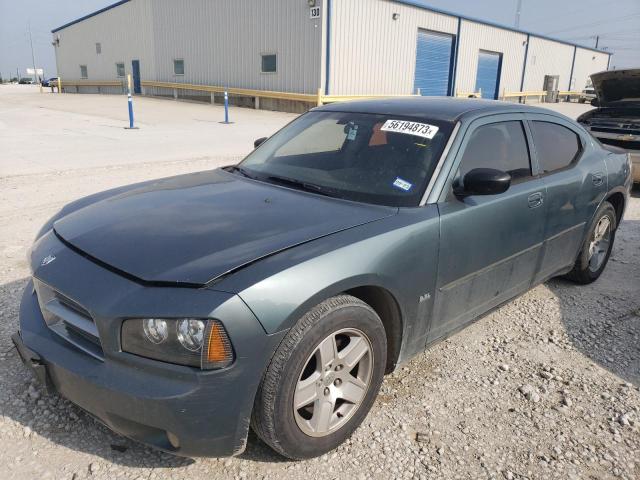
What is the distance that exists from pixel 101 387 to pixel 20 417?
939 mm

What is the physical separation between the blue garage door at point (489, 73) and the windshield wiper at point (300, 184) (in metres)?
29.5

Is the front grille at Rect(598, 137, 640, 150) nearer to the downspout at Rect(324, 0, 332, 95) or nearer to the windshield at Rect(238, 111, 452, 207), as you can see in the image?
the windshield at Rect(238, 111, 452, 207)

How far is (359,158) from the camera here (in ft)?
10.3

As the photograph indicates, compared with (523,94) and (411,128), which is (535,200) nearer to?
(411,128)

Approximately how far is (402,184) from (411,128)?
0.47 metres

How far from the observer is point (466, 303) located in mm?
3070

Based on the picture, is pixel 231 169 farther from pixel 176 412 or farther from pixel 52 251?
pixel 176 412

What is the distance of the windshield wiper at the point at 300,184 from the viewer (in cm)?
296

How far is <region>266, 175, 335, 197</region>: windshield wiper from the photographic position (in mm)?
2957

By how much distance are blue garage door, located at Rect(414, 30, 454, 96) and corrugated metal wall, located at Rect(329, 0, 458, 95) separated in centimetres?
53

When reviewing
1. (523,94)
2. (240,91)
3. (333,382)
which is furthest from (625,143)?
(523,94)

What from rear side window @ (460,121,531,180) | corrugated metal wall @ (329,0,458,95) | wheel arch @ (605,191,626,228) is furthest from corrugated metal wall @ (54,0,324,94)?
rear side window @ (460,121,531,180)

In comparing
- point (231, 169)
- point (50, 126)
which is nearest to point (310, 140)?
point (231, 169)

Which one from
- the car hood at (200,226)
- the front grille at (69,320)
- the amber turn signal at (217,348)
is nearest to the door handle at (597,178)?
the car hood at (200,226)
